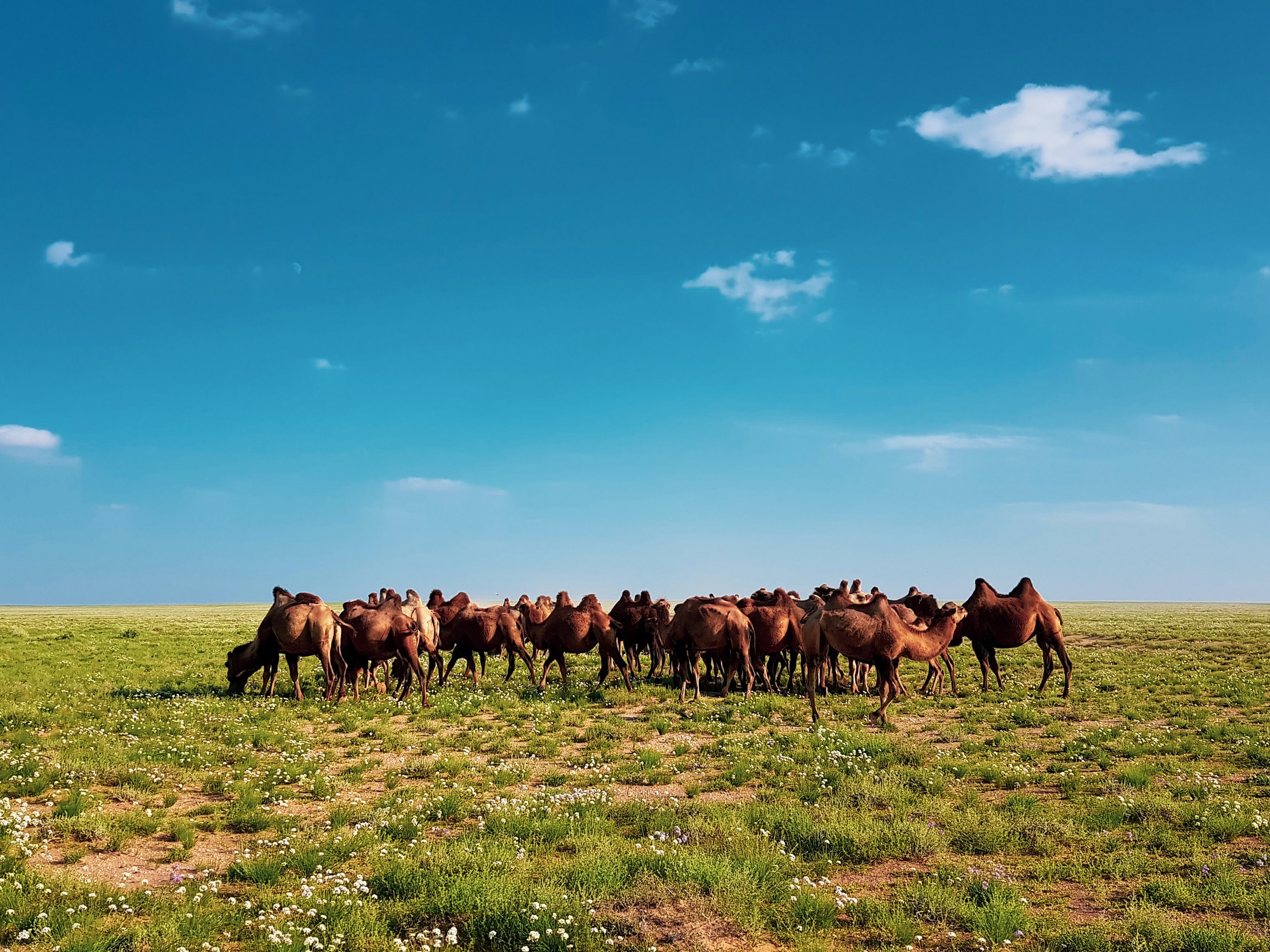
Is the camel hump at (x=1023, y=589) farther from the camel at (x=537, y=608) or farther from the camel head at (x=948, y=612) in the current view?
the camel at (x=537, y=608)

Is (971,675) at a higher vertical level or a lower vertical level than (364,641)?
lower

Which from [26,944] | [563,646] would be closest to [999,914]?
[26,944]

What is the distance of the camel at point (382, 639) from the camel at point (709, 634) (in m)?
7.29

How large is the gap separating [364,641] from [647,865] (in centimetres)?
1524

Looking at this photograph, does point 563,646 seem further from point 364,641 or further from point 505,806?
point 505,806

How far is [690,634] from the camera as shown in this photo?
22031 mm

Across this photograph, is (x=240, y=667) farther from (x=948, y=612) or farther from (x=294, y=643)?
(x=948, y=612)

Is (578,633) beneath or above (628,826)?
A: above

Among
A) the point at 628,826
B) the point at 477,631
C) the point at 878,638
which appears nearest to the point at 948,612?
the point at 878,638

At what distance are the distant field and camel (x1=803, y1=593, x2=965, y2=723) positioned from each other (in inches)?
55.8

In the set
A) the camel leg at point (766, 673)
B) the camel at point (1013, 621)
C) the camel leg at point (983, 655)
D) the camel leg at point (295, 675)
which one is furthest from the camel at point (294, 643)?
the camel leg at point (983, 655)

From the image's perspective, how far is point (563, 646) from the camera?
23375 millimetres

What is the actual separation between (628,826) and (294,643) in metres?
14.0

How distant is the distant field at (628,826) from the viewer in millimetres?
7250
